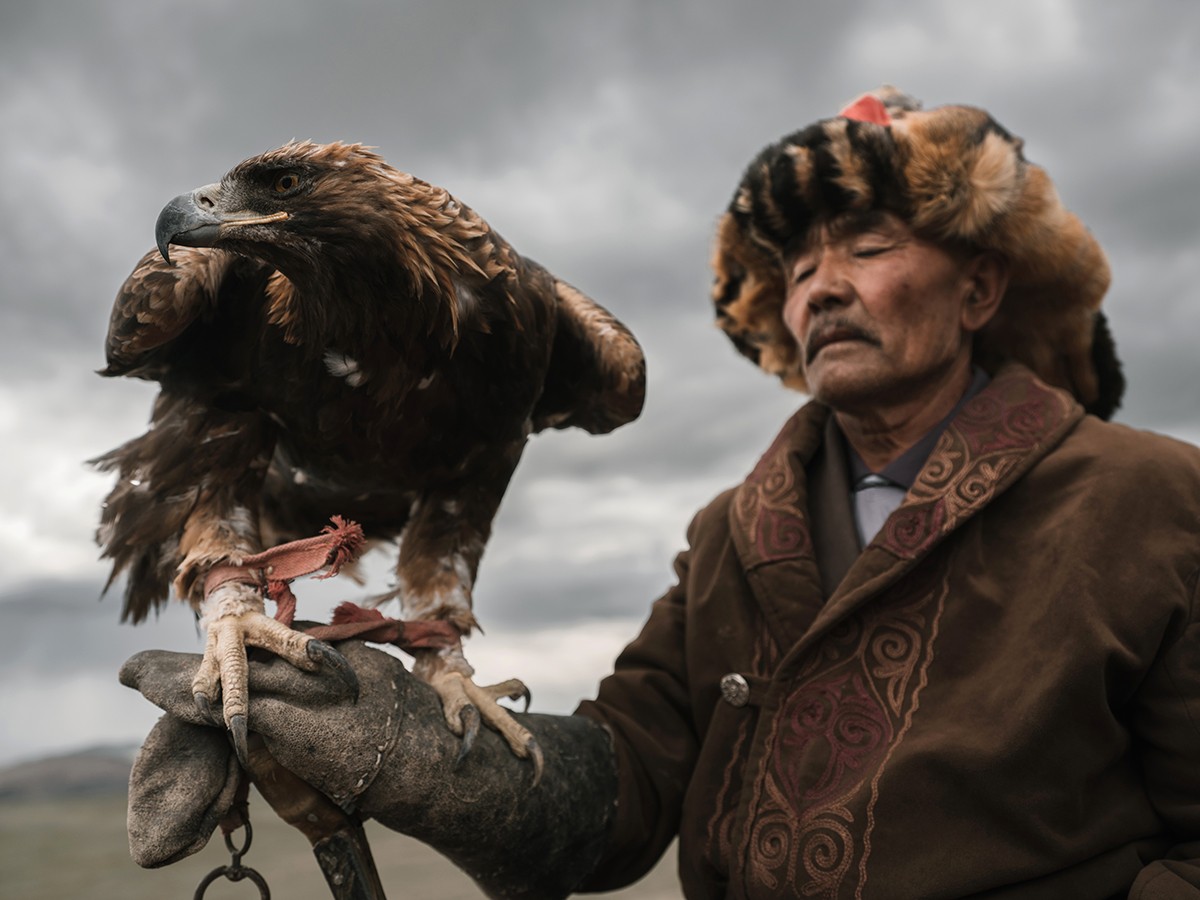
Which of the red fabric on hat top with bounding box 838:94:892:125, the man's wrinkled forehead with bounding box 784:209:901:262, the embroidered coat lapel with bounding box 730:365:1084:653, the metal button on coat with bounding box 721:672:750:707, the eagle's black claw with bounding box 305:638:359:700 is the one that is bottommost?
the metal button on coat with bounding box 721:672:750:707

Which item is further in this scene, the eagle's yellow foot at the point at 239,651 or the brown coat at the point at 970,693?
the brown coat at the point at 970,693

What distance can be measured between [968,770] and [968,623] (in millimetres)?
287

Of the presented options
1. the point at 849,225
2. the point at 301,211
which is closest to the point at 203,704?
the point at 301,211

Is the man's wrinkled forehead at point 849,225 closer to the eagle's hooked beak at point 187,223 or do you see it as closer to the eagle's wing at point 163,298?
the eagle's wing at point 163,298

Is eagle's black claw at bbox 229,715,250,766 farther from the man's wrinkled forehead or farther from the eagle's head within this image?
the man's wrinkled forehead

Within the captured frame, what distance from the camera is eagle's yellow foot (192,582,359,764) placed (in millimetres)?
1499

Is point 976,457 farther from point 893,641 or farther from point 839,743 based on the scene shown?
point 839,743

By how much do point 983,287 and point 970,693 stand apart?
3.41ft

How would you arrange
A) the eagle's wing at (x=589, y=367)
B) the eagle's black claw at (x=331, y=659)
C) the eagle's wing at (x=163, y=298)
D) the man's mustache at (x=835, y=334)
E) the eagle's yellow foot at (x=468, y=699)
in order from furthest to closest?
the man's mustache at (x=835, y=334)
the eagle's wing at (x=589, y=367)
the eagle's yellow foot at (x=468, y=699)
the eagle's wing at (x=163, y=298)
the eagle's black claw at (x=331, y=659)

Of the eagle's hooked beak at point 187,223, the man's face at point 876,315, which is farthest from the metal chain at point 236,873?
the man's face at point 876,315

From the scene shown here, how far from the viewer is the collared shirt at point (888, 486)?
7.27ft

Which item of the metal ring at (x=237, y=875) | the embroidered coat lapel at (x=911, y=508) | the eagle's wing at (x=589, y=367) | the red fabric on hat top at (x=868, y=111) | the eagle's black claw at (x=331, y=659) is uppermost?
the red fabric on hat top at (x=868, y=111)

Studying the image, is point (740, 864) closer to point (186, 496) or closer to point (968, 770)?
point (968, 770)

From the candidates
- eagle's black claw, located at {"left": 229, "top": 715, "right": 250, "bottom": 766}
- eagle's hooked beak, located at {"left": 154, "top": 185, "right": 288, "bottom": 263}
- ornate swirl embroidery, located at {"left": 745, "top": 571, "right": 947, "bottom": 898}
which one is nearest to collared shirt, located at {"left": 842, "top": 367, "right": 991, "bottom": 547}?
ornate swirl embroidery, located at {"left": 745, "top": 571, "right": 947, "bottom": 898}
